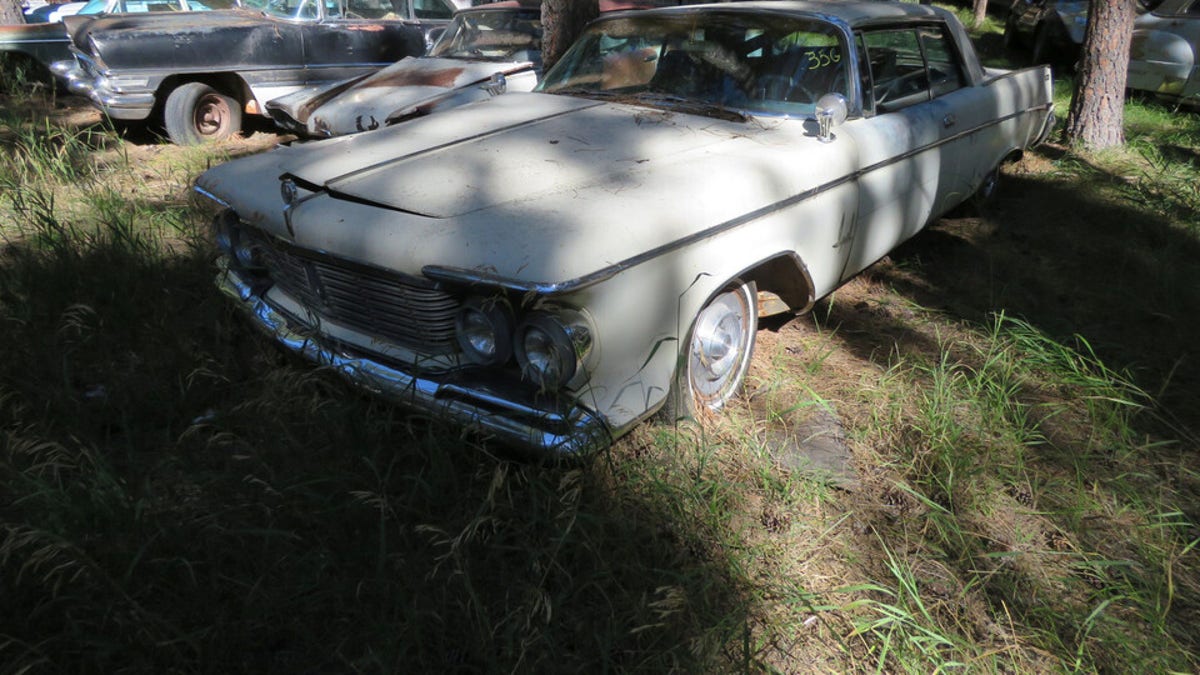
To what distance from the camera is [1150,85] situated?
788 centimetres

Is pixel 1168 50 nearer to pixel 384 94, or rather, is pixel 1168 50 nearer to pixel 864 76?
pixel 864 76

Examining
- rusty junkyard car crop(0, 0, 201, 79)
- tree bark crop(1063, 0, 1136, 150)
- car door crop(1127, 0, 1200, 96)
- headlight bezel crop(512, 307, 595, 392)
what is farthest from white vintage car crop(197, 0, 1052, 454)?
rusty junkyard car crop(0, 0, 201, 79)

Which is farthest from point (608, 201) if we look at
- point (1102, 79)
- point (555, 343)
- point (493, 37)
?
point (1102, 79)

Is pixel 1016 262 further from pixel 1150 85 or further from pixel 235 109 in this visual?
pixel 235 109

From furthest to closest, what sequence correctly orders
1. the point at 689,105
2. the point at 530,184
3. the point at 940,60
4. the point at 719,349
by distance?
1. the point at 940,60
2. the point at 689,105
3. the point at 719,349
4. the point at 530,184

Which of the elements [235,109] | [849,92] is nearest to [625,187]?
[849,92]

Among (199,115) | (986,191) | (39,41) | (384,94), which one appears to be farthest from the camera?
(39,41)

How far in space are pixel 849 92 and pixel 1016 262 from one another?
71.4 inches

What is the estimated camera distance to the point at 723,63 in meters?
3.45

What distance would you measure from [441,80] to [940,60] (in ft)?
10.7

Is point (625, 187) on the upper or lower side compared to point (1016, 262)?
upper

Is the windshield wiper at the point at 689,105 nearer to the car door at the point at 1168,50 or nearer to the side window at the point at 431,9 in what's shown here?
the side window at the point at 431,9

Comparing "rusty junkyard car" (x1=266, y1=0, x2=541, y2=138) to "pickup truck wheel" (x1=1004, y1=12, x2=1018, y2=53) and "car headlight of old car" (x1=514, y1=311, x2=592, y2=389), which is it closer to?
"car headlight of old car" (x1=514, y1=311, x2=592, y2=389)

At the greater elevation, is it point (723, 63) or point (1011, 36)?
point (1011, 36)
